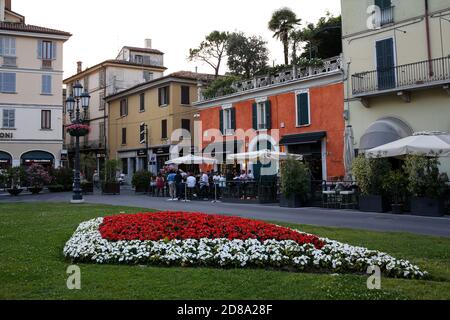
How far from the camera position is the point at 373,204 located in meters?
16.5

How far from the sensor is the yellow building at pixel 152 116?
4044 centimetres

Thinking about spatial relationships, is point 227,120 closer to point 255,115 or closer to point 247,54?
point 255,115

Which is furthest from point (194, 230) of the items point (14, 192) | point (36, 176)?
point (36, 176)

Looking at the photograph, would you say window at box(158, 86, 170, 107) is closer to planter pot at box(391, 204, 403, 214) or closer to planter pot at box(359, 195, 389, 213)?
planter pot at box(359, 195, 389, 213)

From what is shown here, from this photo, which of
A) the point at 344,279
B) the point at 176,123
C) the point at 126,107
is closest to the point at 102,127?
the point at 126,107

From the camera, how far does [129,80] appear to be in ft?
170

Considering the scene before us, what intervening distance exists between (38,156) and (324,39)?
27.7 metres

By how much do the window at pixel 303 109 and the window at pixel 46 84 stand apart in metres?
26.6

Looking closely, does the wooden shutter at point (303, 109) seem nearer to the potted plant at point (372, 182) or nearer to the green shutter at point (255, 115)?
the green shutter at point (255, 115)

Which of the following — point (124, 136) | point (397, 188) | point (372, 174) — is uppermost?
point (124, 136)

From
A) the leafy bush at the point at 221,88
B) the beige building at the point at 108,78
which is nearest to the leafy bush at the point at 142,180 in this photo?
the leafy bush at the point at 221,88

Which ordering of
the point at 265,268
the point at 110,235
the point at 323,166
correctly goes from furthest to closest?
the point at 323,166, the point at 110,235, the point at 265,268
